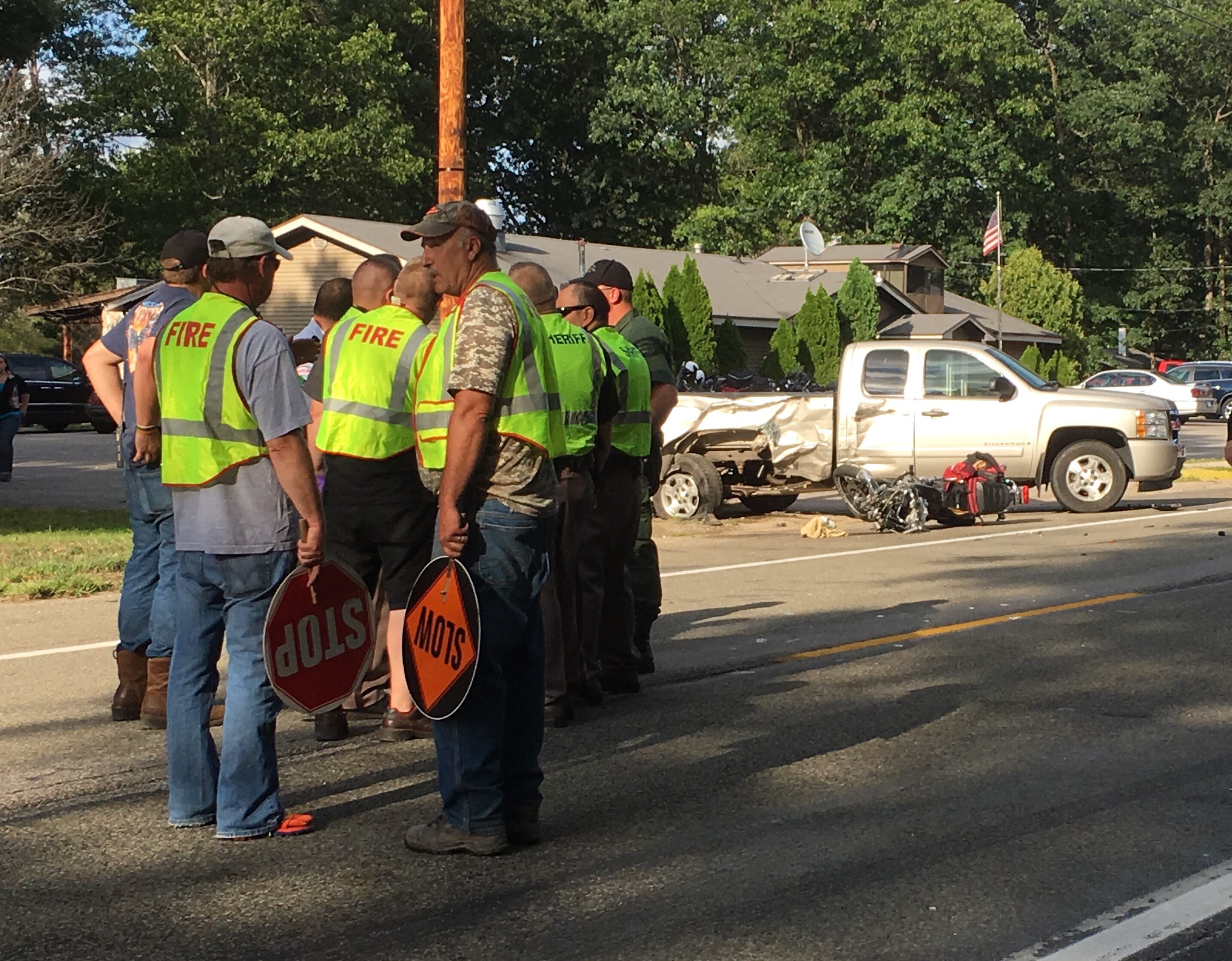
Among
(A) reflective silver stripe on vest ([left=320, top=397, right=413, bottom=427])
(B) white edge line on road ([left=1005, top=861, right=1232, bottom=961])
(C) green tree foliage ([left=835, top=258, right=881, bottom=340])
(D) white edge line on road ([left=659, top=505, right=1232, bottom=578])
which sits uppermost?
(C) green tree foliage ([left=835, top=258, right=881, bottom=340])

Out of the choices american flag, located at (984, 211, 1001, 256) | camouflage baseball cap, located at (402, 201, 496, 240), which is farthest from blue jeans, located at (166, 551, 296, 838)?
american flag, located at (984, 211, 1001, 256)

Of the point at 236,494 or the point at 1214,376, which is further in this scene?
the point at 1214,376

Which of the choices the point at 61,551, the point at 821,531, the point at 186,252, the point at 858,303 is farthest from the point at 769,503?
the point at 858,303

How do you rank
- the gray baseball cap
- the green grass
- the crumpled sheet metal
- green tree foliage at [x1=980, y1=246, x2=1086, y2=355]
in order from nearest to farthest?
the gray baseball cap → the green grass → the crumpled sheet metal → green tree foliage at [x1=980, y1=246, x2=1086, y2=355]

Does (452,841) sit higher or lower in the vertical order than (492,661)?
lower

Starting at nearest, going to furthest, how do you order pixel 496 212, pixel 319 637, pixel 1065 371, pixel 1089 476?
pixel 319 637
pixel 1089 476
pixel 496 212
pixel 1065 371

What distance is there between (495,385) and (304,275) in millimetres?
37127

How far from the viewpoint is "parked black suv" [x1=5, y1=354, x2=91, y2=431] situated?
121 feet

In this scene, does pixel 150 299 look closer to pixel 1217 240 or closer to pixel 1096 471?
pixel 1096 471

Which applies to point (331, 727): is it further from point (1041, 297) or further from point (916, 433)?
point (1041, 297)

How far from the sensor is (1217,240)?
7475cm

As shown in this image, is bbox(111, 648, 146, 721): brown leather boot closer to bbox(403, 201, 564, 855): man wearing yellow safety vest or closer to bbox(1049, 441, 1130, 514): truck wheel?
bbox(403, 201, 564, 855): man wearing yellow safety vest

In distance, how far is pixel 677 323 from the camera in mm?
37312

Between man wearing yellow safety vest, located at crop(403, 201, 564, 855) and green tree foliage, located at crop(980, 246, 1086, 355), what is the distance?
5950cm
